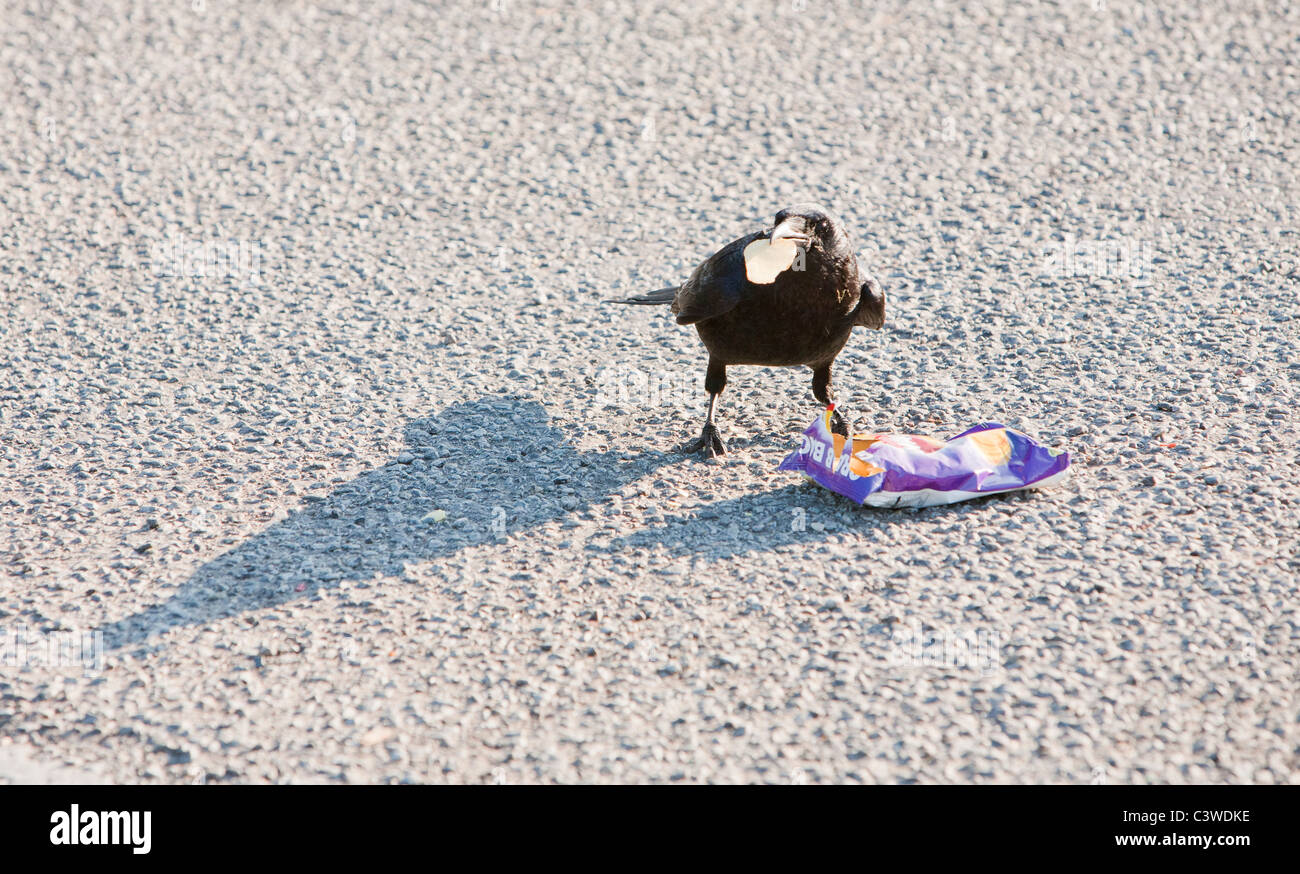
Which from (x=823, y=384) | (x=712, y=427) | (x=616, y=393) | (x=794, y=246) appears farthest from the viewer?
(x=616, y=393)

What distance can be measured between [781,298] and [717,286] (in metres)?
→ 0.28

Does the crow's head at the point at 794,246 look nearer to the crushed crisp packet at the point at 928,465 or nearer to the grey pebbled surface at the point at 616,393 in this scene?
the crushed crisp packet at the point at 928,465

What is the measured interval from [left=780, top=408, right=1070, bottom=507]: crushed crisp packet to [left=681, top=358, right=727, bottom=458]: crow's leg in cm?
51

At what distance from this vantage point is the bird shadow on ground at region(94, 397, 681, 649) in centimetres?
387

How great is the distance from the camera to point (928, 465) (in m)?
4.14

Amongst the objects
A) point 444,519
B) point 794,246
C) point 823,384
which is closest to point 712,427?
point 823,384

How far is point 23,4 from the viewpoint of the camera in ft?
29.5

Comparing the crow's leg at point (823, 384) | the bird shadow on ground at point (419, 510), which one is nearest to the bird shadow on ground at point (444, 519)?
the bird shadow on ground at point (419, 510)

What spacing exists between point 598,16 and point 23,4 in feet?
14.4

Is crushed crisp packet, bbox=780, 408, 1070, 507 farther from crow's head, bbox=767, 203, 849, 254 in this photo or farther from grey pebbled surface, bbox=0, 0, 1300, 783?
crow's head, bbox=767, 203, 849, 254

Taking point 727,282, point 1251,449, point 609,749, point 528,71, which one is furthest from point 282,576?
point 528,71

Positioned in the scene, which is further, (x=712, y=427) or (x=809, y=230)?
(x=712, y=427)

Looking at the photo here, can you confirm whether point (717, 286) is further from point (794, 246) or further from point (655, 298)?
point (655, 298)

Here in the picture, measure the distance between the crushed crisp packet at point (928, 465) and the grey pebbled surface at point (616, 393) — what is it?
0.13 metres
